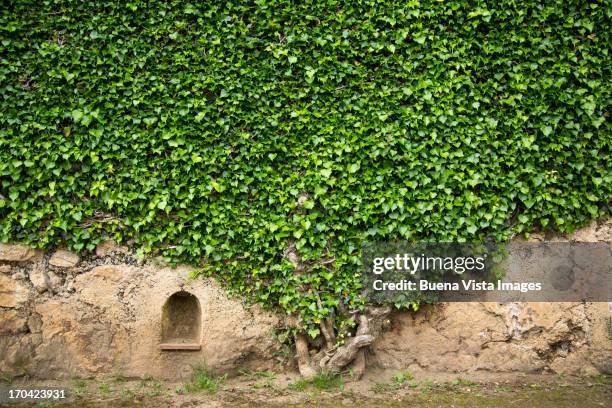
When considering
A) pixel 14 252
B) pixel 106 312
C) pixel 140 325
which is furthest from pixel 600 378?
pixel 14 252

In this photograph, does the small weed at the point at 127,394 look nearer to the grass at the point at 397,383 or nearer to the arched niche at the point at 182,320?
the arched niche at the point at 182,320

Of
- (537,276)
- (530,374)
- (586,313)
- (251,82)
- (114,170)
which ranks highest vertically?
(251,82)

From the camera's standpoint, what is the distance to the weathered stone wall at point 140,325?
13.3ft

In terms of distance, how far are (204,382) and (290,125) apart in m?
2.27

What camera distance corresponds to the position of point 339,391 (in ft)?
12.8

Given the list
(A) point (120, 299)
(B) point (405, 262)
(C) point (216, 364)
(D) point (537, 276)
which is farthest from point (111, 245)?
(D) point (537, 276)

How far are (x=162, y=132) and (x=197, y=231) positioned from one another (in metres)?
0.88

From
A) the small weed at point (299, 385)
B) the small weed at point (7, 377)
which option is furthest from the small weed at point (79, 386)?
the small weed at point (299, 385)

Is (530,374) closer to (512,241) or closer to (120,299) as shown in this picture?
(512,241)

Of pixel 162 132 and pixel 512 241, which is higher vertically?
pixel 162 132

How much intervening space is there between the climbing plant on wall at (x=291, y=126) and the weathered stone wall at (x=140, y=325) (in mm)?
211

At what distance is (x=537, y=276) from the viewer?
4.25 m

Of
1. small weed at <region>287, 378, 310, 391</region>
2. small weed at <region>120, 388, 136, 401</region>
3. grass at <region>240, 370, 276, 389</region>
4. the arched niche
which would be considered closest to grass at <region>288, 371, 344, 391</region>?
small weed at <region>287, 378, 310, 391</region>

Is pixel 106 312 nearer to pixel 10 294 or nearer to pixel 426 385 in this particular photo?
pixel 10 294
